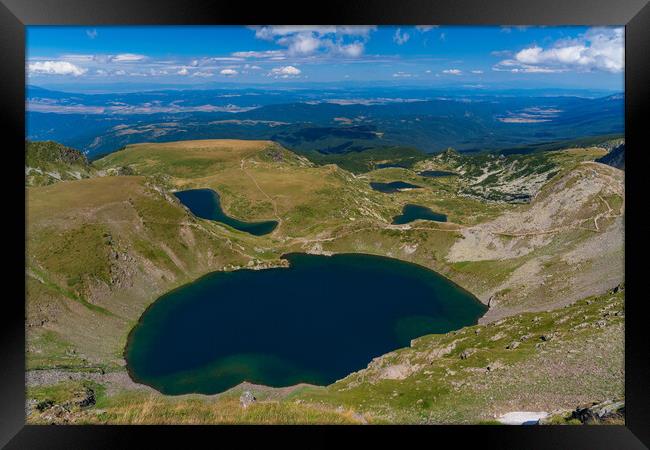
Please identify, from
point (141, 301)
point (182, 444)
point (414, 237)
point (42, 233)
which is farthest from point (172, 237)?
point (182, 444)

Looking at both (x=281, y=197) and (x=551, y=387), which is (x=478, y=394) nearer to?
(x=551, y=387)

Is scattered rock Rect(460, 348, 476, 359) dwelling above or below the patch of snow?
below

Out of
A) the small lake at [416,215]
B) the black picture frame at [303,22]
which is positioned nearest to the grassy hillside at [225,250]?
the black picture frame at [303,22]

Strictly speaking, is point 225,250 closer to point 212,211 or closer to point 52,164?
point 212,211

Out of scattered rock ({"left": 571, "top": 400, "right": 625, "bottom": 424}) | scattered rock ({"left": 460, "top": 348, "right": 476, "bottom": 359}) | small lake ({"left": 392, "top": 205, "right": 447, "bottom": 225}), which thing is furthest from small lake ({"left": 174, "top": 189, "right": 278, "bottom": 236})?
scattered rock ({"left": 571, "top": 400, "right": 625, "bottom": 424})

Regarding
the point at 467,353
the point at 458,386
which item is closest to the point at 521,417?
the point at 458,386

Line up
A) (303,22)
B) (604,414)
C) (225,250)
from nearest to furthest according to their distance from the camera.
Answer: (303,22)
(604,414)
(225,250)

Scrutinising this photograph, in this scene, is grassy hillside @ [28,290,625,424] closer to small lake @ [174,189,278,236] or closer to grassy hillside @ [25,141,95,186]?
small lake @ [174,189,278,236]
